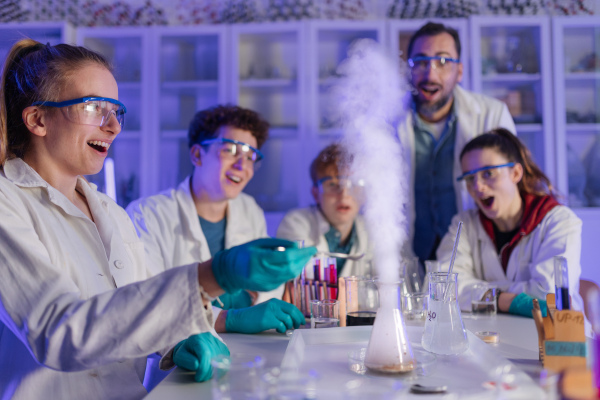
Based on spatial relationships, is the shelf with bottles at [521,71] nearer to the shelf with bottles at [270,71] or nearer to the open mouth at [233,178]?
the shelf with bottles at [270,71]

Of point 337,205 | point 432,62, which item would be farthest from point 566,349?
point 432,62

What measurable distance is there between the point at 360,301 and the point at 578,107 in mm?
3179

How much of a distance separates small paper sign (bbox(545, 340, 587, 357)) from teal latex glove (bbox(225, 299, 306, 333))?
0.76m

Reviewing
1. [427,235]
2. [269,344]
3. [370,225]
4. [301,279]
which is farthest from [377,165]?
[427,235]

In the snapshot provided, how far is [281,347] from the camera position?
1438mm

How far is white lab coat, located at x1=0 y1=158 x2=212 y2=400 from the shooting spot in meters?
0.97

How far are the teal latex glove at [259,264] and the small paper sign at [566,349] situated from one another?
1.76 feet

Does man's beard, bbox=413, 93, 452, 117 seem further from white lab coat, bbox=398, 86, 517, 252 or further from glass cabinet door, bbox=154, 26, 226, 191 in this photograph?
glass cabinet door, bbox=154, 26, 226, 191

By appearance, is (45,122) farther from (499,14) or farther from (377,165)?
(499,14)

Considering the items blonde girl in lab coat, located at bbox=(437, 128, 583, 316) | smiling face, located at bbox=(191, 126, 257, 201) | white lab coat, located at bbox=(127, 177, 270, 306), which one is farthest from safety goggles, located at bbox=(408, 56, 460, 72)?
white lab coat, located at bbox=(127, 177, 270, 306)

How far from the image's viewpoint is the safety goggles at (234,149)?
97.0 inches

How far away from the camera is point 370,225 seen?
106 inches

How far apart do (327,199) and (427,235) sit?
29.9 inches

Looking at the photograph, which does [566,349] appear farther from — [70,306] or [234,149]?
[234,149]
